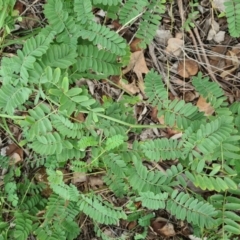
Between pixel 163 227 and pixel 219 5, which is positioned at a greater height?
pixel 219 5

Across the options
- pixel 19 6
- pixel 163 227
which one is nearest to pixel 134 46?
pixel 19 6

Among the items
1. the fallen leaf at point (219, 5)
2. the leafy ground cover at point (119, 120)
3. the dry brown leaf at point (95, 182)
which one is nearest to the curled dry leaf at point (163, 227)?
the leafy ground cover at point (119, 120)

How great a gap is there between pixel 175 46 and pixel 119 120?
0.65m

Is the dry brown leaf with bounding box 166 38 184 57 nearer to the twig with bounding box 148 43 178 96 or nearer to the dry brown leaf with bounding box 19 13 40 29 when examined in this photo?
the twig with bounding box 148 43 178 96

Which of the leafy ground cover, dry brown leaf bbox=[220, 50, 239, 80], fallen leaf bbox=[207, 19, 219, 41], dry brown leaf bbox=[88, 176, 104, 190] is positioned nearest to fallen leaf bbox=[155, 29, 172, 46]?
the leafy ground cover

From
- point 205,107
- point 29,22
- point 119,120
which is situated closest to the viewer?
point 119,120

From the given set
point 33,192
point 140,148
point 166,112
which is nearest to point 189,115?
point 166,112

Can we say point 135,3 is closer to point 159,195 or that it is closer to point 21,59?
point 21,59

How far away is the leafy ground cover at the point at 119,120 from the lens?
180 centimetres

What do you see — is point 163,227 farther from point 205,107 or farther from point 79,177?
point 205,107

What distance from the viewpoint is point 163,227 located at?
7.63ft

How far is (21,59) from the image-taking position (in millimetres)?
1820

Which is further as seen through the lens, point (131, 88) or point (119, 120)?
point (131, 88)

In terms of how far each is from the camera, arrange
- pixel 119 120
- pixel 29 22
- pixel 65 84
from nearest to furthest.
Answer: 1. pixel 65 84
2. pixel 119 120
3. pixel 29 22
